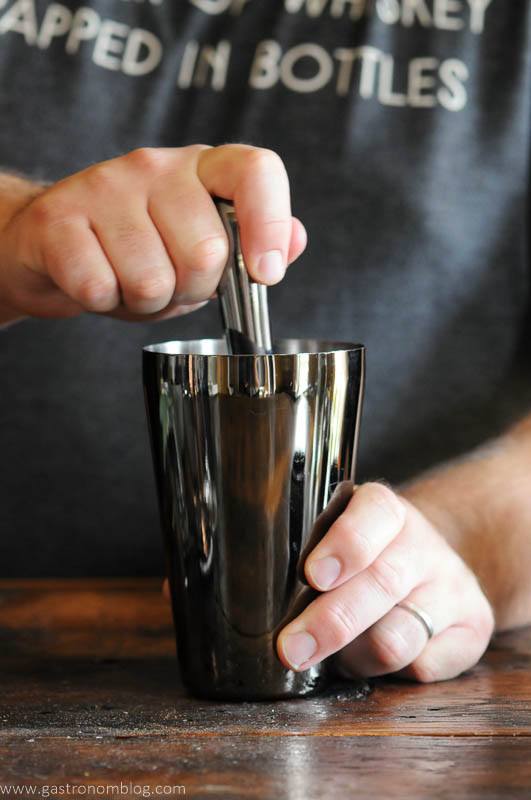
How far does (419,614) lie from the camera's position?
0.71 meters

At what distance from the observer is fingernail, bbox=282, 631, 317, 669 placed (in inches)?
24.6

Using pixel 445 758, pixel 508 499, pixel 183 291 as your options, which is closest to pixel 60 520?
pixel 508 499

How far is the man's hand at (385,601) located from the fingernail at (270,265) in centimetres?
17

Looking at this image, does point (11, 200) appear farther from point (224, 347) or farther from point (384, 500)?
point (384, 500)

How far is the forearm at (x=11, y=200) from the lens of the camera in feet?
2.72

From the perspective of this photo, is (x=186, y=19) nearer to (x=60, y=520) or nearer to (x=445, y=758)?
(x=60, y=520)

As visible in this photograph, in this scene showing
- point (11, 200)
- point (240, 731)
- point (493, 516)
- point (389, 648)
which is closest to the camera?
point (240, 731)

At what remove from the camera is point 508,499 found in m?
1.02

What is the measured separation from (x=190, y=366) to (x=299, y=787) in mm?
260

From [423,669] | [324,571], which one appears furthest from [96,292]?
[423,669]

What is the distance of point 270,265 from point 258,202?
43mm

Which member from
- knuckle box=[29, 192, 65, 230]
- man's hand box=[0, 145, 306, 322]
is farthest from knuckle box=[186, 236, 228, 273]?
knuckle box=[29, 192, 65, 230]

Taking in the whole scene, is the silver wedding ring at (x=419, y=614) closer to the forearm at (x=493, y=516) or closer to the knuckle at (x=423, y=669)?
the knuckle at (x=423, y=669)

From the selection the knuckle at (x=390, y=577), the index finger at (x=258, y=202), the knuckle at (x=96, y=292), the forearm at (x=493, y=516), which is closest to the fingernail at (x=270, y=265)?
the index finger at (x=258, y=202)
